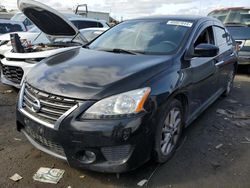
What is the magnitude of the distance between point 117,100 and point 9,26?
910 centimetres

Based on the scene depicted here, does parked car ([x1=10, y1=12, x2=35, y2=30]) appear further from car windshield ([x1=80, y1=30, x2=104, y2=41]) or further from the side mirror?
the side mirror

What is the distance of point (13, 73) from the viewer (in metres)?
5.21

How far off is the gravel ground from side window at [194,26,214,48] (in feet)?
4.04

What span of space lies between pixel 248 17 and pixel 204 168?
7.35 m

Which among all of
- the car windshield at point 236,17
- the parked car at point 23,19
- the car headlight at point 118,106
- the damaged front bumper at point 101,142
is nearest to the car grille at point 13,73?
the damaged front bumper at point 101,142

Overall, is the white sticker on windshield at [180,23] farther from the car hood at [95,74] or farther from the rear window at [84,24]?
the rear window at [84,24]

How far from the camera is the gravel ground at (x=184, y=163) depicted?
2760 mm

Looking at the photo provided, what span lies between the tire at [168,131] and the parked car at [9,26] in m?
8.75

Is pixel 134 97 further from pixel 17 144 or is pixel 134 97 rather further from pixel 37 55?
pixel 37 55


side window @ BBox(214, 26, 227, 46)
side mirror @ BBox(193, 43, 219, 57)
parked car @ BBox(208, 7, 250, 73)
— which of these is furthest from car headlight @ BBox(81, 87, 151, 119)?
parked car @ BBox(208, 7, 250, 73)

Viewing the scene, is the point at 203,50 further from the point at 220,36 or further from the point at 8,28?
the point at 8,28

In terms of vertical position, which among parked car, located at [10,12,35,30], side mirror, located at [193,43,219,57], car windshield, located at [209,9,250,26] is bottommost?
parked car, located at [10,12,35,30]

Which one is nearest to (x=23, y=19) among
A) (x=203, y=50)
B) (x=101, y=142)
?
(x=203, y=50)

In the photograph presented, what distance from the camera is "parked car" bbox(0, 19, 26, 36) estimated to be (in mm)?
10070
